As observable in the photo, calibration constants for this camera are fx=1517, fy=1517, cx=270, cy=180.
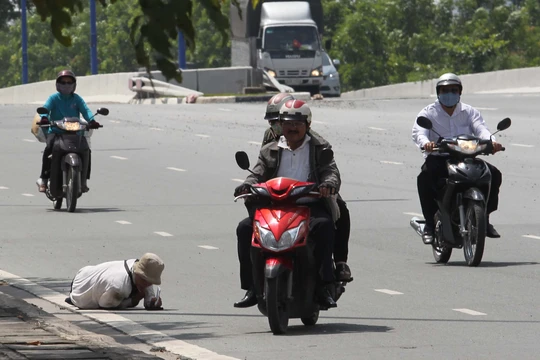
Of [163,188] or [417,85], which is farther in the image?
[417,85]

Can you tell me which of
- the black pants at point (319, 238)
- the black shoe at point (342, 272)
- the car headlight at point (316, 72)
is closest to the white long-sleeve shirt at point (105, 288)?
the black pants at point (319, 238)

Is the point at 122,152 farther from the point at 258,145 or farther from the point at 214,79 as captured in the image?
the point at 214,79

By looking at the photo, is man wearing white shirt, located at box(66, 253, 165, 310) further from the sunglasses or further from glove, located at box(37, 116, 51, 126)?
glove, located at box(37, 116, 51, 126)

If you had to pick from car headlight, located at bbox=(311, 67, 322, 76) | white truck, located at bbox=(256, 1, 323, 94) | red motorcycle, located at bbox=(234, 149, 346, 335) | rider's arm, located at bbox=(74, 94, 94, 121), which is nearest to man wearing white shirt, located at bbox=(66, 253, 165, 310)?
red motorcycle, located at bbox=(234, 149, 346, 335)

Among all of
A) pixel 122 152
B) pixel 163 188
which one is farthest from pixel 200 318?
pixel 122 152

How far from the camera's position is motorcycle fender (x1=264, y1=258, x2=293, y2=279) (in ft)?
29.9

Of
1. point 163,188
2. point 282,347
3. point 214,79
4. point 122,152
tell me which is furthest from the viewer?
point 214,79

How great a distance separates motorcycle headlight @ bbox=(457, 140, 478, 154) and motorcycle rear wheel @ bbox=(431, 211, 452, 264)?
73 cm

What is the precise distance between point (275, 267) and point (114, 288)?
177 centimetres

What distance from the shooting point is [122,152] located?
27.0 meters

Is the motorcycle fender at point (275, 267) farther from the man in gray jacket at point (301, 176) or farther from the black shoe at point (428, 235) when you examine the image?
the black shoe at point (428, 235)

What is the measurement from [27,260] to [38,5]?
7.57m

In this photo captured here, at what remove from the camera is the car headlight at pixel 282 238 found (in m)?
9.20

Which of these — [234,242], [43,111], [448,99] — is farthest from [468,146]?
[43,111]
